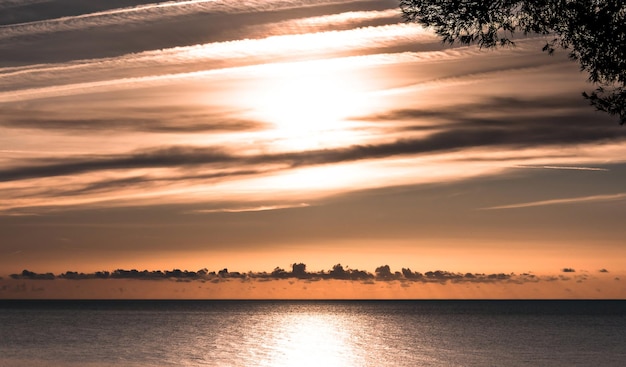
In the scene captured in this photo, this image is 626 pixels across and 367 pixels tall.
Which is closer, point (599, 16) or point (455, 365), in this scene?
point (599, 16)

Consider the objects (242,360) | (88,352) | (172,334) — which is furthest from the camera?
(172,334)

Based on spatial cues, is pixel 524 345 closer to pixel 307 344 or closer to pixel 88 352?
pixel 307 344

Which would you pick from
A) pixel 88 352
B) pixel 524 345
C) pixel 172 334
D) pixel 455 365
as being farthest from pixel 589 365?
pixel 172 334

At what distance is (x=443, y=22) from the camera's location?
21203 millimetres

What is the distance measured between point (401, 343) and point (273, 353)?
80.5 feet

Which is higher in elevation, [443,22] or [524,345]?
[443,22]

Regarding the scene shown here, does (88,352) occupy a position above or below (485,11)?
below

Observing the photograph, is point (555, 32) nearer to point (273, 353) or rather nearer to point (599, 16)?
point (599, 16)

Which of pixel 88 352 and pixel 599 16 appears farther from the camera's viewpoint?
pixel 88 352

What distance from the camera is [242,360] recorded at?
89.4 meters

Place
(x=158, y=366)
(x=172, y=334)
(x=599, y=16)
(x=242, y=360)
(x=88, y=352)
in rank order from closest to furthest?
(x=599, y=16) < (x=158, y=366) < (x=242, y=360) < (x=88, y=352) < (x=172, y=334)

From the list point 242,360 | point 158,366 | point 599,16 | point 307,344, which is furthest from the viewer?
point 307,344

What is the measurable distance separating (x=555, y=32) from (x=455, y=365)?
68513mm

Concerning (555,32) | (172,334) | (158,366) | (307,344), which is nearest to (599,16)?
(555,32)
